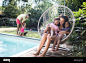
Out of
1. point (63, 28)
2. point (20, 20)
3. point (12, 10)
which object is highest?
point (12, 10)

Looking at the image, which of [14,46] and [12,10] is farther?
[12,10]

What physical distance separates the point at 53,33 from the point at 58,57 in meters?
0.74

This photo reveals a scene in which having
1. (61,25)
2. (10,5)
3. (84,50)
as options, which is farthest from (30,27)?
(84,50)

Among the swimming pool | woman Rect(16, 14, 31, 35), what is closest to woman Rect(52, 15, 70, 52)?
the swimming pool

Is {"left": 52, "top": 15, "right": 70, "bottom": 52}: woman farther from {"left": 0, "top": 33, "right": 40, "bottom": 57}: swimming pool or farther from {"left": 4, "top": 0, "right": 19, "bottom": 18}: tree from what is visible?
{"left": 4, "top": 0, "right": 19, "bottom": 18}: tree

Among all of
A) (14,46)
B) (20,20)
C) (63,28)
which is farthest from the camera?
(20,20)

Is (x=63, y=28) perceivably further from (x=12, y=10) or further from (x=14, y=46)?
(x=12, y=10)

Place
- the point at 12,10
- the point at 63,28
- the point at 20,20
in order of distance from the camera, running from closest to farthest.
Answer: the point at 63,28, the point at 20,20, the point at 12,10

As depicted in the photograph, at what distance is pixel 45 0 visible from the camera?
6.80 m

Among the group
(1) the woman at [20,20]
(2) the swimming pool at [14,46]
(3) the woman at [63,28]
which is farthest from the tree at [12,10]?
(3) the woman at [63,28]

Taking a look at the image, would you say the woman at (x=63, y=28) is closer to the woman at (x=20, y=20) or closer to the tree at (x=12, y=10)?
the woman at (x=20, y=20)

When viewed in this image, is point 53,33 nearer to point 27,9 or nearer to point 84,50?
point 84,50

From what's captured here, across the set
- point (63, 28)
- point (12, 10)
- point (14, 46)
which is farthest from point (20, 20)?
point (63, 28)

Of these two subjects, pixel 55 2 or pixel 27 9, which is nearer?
pixel 55 2
